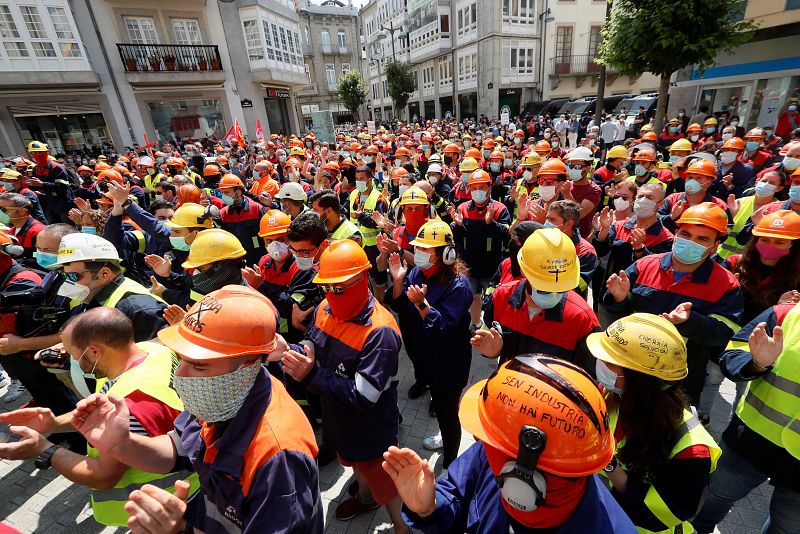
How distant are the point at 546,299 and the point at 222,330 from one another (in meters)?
2.06

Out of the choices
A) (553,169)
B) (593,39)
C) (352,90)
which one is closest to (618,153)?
(553,169)

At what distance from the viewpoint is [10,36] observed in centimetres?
1667

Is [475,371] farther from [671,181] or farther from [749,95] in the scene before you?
[749,95]

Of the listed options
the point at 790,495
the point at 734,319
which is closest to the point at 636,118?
the point at 734,319

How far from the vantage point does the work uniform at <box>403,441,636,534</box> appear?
1302mm

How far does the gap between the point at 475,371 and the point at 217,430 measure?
12.0 feet

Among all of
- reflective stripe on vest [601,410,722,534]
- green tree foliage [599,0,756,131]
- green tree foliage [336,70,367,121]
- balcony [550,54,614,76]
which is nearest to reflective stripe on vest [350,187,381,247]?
reflective stripe on vest [601,410,722,534]

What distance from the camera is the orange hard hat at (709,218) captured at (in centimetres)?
291

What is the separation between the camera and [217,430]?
67.4 inches

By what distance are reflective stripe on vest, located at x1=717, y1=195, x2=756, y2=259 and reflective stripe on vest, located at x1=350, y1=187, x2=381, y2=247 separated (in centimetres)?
441

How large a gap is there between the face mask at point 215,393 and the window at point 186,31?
86.7 ft

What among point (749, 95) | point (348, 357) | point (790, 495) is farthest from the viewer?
point (749, 95)

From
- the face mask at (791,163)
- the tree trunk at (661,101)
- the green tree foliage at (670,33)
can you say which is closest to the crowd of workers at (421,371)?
the face mask at (791,163)

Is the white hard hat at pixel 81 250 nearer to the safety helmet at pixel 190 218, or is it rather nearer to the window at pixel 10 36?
the safety helmet at pixel 190 218
